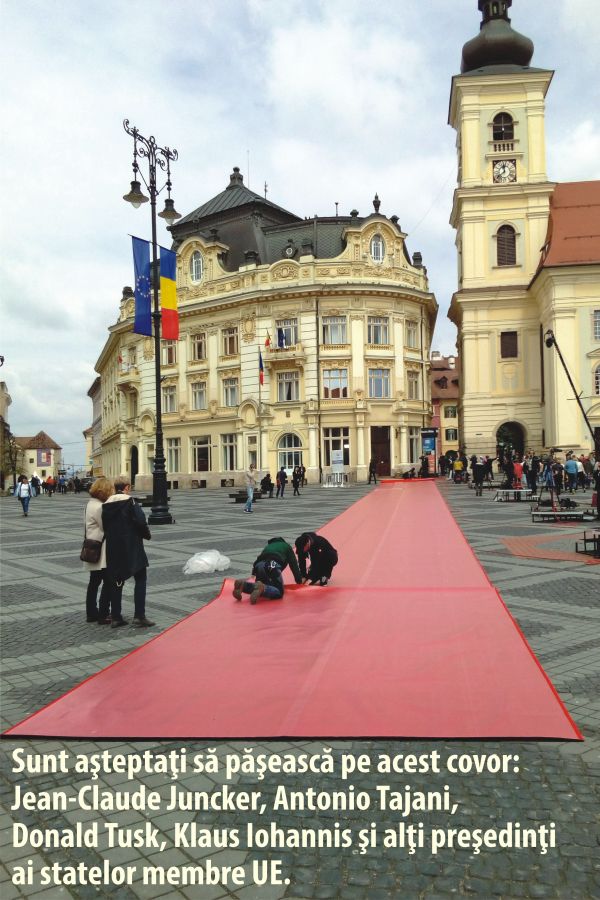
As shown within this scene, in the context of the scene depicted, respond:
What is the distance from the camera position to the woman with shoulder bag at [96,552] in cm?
791

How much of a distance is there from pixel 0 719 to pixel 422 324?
159 feet

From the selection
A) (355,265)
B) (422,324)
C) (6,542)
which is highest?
(355,265)

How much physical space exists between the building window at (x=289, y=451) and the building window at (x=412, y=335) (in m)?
10.5

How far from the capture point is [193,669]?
19.3 feet

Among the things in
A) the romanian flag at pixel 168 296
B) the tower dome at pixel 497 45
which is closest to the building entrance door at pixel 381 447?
the tower dome at pixel 497 45

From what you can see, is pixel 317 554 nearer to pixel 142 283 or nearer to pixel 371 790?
pixel 371 790

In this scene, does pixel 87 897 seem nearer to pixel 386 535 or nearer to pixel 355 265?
pixel 386 535

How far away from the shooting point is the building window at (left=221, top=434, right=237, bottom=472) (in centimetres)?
4956

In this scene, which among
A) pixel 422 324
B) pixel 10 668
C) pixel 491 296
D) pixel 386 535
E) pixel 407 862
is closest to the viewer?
pixel 407 862

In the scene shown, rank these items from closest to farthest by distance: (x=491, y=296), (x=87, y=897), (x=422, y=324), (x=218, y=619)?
1. (x=87, y=897)
2. (x=218, y=619)
3. (x=491, y=296)
4. (x=422, y=324)

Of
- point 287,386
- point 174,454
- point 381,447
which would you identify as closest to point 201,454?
point 174,454

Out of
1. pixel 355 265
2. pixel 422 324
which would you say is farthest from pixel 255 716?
pixel 422 324

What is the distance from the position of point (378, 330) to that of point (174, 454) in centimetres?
1811

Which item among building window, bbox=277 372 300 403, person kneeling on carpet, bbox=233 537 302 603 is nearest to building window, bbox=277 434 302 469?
building window, bbox=277 372 300 403
